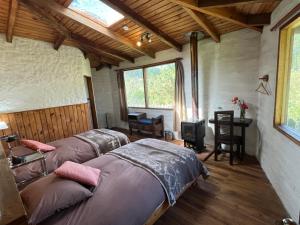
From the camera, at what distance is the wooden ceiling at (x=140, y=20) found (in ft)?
7.85

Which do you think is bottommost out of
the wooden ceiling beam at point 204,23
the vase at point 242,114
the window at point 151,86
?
the vase at point 242,114

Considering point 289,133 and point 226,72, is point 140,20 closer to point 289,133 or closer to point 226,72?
point 226,72

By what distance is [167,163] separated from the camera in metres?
1.97

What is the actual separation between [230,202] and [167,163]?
1.01m

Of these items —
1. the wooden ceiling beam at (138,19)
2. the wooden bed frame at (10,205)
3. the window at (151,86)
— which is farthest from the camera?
the window at (151,86)

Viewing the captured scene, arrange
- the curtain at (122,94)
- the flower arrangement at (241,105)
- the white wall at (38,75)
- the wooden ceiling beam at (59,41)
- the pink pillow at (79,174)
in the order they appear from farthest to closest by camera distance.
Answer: the curtain at (122,94), the wooden ceiling beam at (59,41), the white wall at (38,75), the flower arrangement at (241,105), the pink pillow at (79,174)

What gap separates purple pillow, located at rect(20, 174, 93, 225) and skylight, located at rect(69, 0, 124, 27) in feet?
9.26

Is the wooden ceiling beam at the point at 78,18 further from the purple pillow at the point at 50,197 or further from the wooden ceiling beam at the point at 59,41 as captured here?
the purple pillow at the point at 50,197

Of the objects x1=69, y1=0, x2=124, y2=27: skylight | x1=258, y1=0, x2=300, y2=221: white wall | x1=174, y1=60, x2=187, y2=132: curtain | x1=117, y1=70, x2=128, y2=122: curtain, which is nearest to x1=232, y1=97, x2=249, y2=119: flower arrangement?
x1=258, y1=0, x2=300, y2=221: white wall

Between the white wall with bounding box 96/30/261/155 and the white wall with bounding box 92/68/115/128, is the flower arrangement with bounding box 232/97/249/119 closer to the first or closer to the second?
the white wall with bounding box 96/30/261/155

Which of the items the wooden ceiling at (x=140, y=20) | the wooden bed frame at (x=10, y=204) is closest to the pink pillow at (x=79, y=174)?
the wooden bed frame at (x=10, y=204)

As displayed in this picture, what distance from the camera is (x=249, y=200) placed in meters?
2.11

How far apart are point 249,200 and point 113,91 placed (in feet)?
17.9

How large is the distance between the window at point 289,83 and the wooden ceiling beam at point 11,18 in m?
3.97
